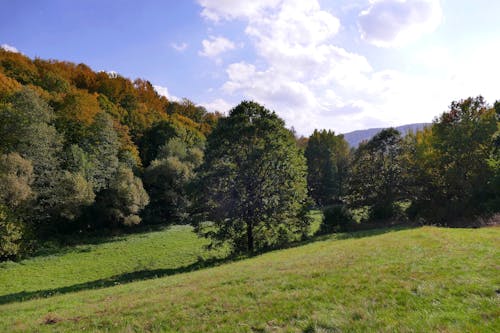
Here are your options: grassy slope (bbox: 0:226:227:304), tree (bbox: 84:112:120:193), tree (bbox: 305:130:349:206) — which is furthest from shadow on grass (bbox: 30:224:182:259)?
tree (bbox: 305:130:349:206)

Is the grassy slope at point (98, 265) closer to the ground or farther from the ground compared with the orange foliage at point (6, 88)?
closer to the ground

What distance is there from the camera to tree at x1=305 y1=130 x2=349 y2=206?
84.8 m

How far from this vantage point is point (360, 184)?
135 feet

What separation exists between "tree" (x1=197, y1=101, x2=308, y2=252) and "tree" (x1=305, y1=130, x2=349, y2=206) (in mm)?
54358

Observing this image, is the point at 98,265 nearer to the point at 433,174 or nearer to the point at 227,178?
the point at 227,178

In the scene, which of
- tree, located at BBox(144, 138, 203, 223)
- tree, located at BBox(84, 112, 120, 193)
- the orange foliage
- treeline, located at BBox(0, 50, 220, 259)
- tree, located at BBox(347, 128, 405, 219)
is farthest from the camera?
tree, located at BBox(144, 138, 203, 223)

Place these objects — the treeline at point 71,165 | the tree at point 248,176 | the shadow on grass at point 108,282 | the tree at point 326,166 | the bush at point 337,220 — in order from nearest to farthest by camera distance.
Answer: the shadow on grass at point 108,282, the tree at point 248,176, the treeline at point 71,165, the bush at point 337,220, the tree at point 326,166

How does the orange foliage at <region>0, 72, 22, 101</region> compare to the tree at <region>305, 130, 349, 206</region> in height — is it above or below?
above

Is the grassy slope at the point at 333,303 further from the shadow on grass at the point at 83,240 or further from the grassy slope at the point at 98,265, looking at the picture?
the shadow on grass at the point at 83,240

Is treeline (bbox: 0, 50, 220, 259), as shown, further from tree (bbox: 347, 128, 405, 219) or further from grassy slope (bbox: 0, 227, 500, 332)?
tree (bbox: 347, 128, 405, 219)

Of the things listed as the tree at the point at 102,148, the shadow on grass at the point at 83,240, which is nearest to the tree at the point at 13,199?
the shadow on grass at the point at 83,240

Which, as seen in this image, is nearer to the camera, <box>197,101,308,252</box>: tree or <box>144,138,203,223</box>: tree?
<box>197,101,308,252</box>: tree

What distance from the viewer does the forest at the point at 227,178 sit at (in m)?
Answer: 28.9

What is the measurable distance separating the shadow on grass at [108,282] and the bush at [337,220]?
17315 mm
